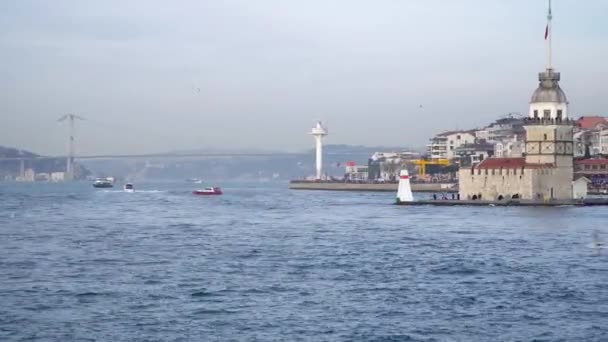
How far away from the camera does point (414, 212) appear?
167 feet

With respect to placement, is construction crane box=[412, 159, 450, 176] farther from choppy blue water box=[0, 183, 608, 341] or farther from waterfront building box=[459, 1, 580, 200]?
choppy blue water box=[0, 183, 608, 341]

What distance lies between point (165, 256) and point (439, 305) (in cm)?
966

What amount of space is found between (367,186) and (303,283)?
8393cm

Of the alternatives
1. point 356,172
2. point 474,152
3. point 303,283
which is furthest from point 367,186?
point 303,283

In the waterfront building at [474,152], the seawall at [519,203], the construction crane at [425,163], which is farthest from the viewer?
the construction crane at [425,163]

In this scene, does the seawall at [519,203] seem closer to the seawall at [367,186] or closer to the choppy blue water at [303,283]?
the choppy blue water at [303,283]

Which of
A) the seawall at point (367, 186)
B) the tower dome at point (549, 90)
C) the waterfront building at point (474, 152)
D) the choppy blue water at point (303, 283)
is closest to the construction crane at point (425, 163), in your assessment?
the waterfront building at point (474, 152)

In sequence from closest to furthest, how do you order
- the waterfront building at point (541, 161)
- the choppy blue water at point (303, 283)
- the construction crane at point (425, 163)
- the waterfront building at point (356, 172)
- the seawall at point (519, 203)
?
the choppy blue water at point (303, 283)
the seawall at point (519, 203)
the waterfront building at point (541, 161)
the construction crane at point (425, 163)
the waterfront building at point (356, 172)

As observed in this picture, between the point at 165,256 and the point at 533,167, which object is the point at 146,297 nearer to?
the point at 165,256

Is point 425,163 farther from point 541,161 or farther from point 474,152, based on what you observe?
point 541,161

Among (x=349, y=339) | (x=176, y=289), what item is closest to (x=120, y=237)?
(x=176, y=289)

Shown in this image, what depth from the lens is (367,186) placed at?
106000 millimetres

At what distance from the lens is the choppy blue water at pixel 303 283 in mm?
17297

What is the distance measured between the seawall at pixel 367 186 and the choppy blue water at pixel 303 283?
181ft
